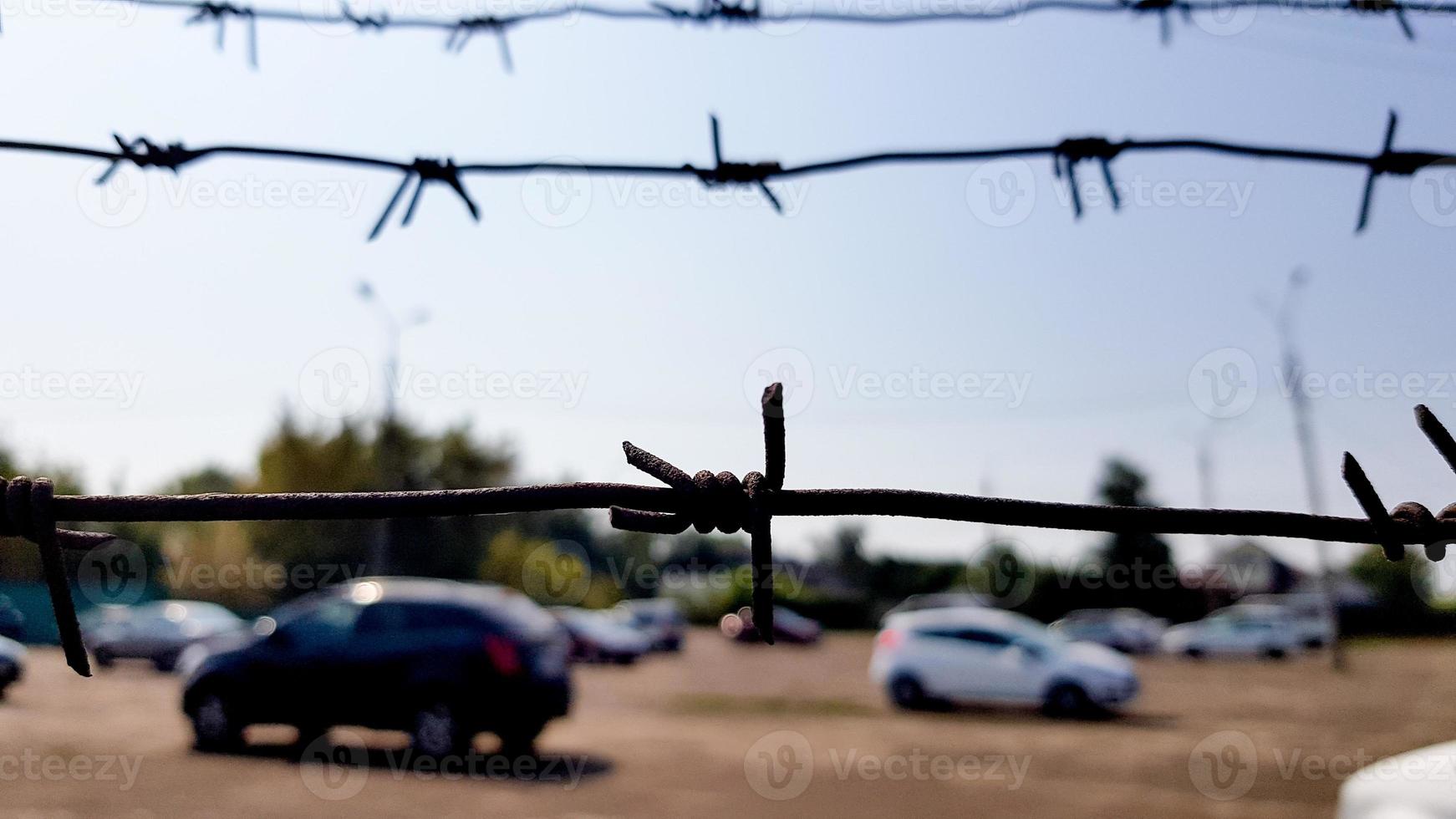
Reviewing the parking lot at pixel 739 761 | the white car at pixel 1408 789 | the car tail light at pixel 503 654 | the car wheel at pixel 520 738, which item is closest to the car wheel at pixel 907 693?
the parking lot at pixel 739 761

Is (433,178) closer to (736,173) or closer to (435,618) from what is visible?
(736,173)

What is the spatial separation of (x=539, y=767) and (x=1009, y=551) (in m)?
43.2

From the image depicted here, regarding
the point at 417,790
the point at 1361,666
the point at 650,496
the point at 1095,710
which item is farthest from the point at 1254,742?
the point at 1361,666

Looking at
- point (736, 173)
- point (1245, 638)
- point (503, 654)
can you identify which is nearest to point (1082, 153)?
point (736, 173)

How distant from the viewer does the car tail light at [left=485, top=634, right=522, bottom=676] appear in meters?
9.03

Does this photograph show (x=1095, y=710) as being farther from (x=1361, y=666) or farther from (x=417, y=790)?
(x=1361, y=666)

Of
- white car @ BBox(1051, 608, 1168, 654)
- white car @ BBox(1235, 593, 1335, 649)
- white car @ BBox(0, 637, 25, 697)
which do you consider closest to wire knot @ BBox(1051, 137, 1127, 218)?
white car @ BBox(0, 637, 25, 697)

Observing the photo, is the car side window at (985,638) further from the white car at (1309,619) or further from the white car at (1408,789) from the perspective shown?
the white car at (1309,619)

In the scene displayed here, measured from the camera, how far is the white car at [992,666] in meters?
13.8

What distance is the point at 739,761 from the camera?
9500mm

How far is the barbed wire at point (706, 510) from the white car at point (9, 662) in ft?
38.6

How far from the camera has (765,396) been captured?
1.35 meters

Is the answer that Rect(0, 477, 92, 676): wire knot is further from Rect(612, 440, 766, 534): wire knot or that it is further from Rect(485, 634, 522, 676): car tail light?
Rect(485, 634, 522, 676): car tail light

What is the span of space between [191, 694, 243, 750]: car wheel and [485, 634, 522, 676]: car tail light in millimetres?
2356
